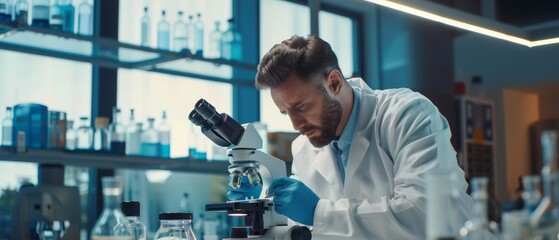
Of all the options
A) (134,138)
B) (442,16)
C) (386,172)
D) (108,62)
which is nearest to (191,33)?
(108,62)

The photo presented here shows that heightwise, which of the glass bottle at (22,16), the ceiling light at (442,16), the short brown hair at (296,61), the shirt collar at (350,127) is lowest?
the shirt collar at (350,127)

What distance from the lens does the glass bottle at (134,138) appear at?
3.78 meters

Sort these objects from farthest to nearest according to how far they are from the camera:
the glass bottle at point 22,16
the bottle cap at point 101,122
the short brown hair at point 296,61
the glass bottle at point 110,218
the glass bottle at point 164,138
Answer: the glass bottle at point 164,138, the bottle cap at point 101,122, the glass bottle at point 22,16, the short brown hair at point 296,61, the glass bottle at point 110,218

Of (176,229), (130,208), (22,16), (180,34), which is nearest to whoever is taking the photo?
(130,208)

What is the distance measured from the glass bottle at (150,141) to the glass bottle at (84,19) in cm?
56

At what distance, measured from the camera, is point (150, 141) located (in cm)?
390

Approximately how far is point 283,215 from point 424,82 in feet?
11.6

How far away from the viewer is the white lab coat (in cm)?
216

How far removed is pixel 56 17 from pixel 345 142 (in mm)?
1665

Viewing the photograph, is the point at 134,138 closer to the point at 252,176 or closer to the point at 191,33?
the point at 191,33

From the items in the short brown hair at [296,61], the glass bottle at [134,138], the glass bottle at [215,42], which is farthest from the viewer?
the glass bottle at [215,42]

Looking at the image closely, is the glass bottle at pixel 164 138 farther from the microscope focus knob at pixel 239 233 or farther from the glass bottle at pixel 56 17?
the microscope focus knob at pixel 239 233

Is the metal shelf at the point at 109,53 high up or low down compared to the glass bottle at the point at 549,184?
up

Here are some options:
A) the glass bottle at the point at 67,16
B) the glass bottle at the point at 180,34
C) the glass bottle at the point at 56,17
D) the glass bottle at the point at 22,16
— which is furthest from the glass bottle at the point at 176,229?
the glass bottle at the point at 180,34
